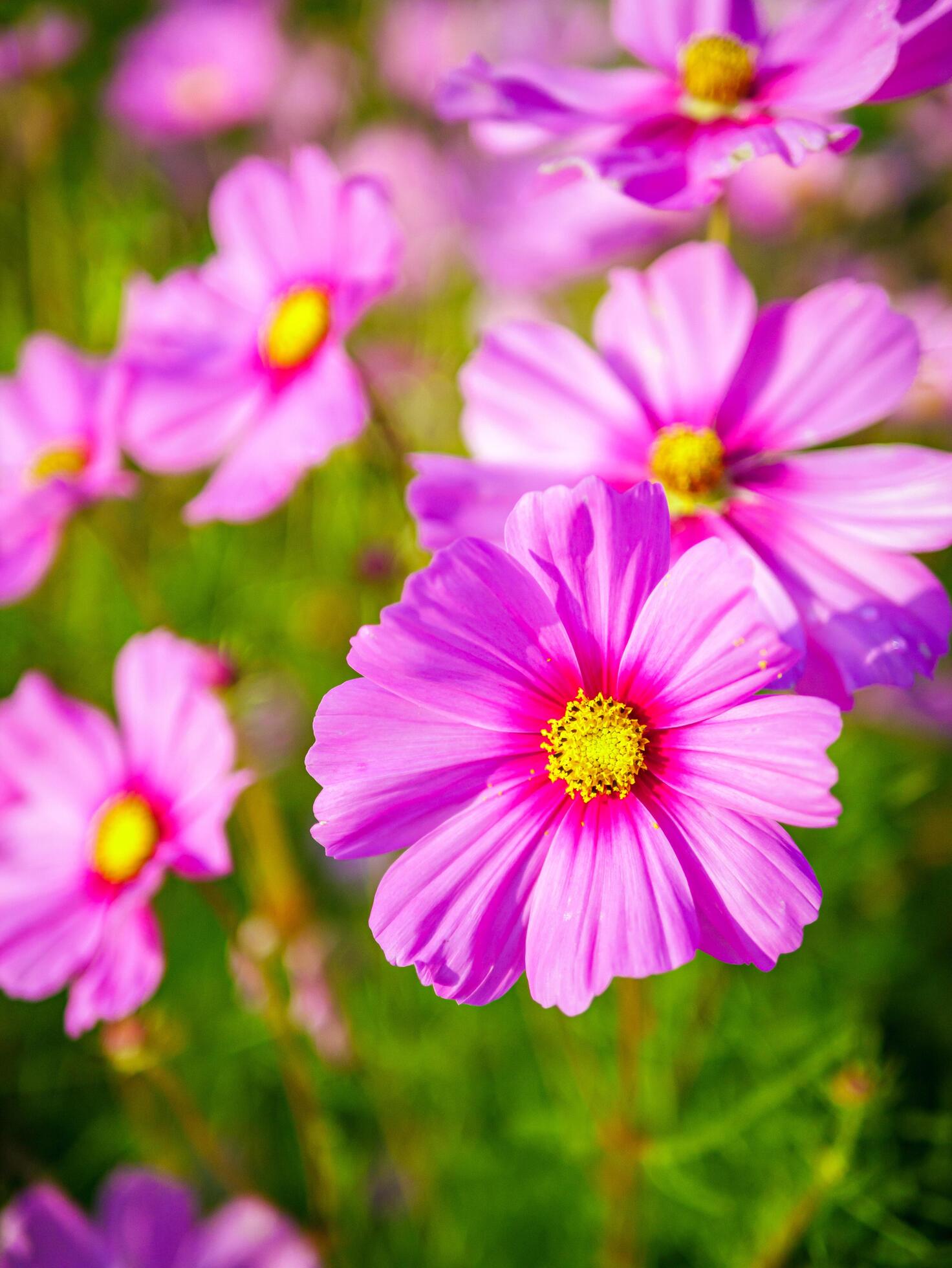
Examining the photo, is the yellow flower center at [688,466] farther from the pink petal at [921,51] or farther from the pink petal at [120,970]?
the pink petal at [120,970]

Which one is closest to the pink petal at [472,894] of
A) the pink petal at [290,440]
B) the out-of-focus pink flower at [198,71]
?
the pink petal at [290,440]

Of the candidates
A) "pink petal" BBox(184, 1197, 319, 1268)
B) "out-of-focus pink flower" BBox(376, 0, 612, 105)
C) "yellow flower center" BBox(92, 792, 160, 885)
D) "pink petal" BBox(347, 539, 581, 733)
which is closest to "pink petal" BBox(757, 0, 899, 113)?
"pink petal" BBox(347, 539, 581, 733)

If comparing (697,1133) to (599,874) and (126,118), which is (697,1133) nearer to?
(599,874)

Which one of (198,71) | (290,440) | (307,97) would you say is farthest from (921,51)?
(198,71)

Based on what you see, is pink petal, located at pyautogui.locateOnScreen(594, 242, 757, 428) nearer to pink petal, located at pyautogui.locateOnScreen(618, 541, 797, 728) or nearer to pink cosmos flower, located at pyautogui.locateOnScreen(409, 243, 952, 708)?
pink cosmos flower, located at pyautogui.locateOnScreen(409, 243, 952, 708)

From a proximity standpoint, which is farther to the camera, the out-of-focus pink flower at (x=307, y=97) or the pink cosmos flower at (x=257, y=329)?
the out-of-focus pink flower at (x=307, y=97)

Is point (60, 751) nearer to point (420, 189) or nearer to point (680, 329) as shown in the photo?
point (680, 329)

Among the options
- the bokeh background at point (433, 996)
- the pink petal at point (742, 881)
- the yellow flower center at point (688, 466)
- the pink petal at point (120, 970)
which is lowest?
the bokeh background at point (433, 996)

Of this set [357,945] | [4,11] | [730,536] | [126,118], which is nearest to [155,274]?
[4,11]
